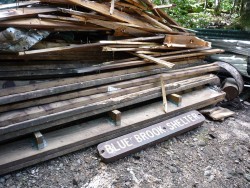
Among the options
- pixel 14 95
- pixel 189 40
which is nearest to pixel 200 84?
pixel 189 40

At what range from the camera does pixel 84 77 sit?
291 centimetres

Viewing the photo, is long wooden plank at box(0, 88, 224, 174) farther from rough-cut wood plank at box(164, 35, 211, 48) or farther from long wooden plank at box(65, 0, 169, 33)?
long wooden plank at box(65, 0, 169, 33)

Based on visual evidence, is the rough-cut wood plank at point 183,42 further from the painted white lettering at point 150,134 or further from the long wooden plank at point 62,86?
the painted white lettering at point 150,134

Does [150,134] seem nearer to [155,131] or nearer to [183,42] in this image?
[155,131]

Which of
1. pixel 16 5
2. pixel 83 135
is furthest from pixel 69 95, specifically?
pixel 16 5

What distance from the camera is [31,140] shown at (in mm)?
2678

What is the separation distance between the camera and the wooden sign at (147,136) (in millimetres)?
2766

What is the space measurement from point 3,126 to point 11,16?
112cm

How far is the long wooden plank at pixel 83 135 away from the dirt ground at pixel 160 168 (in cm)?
13

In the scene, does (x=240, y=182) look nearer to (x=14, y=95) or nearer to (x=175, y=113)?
(x=175, y=113)

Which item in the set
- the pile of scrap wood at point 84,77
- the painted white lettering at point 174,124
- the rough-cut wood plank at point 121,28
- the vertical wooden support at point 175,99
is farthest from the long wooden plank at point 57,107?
the rough-cut wood plank at point 121,28

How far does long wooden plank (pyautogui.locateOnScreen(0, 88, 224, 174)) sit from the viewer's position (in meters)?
2.46

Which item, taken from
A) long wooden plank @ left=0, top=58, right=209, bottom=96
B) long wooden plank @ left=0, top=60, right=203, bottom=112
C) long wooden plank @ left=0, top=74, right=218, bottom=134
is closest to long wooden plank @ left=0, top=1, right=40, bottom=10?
long wooden plank @ left=0, top=58, right=209, bottom=96

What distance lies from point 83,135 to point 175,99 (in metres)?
1.49
